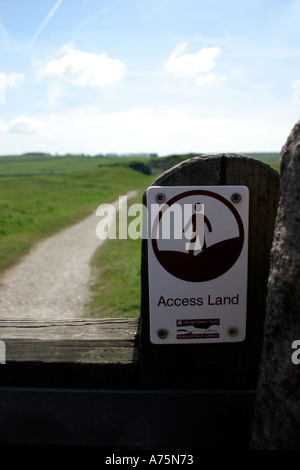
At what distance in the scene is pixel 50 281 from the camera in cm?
976

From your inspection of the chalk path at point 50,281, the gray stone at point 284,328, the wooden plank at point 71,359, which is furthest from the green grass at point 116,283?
the gray stone at point 284,328

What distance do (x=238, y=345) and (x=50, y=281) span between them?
8796mm

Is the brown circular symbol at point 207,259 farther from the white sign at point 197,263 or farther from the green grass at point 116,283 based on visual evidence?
the green grass at point 116,283

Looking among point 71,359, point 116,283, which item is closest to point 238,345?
point 71,359

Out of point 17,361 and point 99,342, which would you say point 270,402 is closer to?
point 99,342

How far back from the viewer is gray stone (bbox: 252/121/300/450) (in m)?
1.11

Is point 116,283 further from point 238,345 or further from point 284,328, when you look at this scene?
point 284,328

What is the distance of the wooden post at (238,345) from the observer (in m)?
1.44

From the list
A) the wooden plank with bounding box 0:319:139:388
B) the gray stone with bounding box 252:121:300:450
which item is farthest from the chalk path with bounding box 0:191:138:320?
the gray stone with bounding box 252:121:300:450

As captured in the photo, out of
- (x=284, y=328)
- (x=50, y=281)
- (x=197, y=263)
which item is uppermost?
(x=197, y=263)
